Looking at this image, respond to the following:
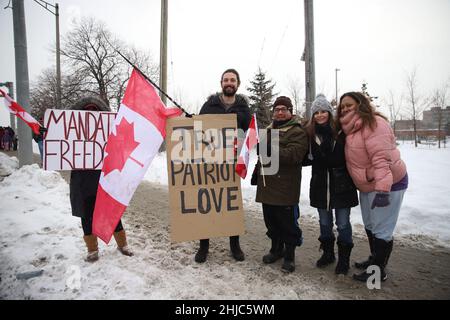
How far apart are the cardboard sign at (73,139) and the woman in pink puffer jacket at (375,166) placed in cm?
294

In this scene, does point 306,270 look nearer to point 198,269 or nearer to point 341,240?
point 341,240

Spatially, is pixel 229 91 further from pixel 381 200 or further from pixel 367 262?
pixel 367 262

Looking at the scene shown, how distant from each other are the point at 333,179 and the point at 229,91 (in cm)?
167

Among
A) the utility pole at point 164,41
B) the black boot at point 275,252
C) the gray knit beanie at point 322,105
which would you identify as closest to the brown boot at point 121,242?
the black boot at point 275,252

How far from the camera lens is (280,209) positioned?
322cm

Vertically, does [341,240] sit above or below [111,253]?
above

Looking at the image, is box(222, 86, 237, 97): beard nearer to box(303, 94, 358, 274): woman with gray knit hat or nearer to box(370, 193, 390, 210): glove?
box(303, 94, 358, 274): woman with gray knit hat

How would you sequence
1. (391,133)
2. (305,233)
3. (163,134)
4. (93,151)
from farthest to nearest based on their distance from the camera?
(305,233), (93,151), (163,134), (391,133)

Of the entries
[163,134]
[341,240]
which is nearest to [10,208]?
[163,134]

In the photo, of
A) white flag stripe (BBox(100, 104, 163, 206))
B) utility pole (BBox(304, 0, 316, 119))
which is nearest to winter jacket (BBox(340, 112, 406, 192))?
white flag stripe (BBox(100, 104, 163, 206))

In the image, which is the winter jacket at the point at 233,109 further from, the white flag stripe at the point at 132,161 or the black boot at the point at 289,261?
the black boot at the point at 289,261
